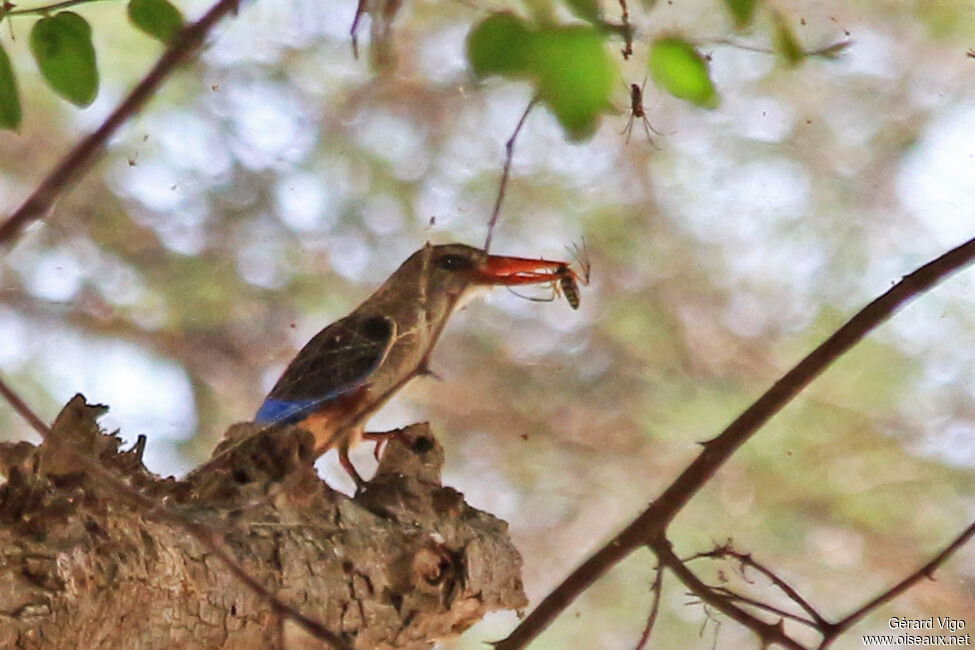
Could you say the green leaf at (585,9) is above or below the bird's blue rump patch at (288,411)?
below

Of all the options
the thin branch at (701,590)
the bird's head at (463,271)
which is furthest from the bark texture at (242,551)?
the bird's head at (463,271)

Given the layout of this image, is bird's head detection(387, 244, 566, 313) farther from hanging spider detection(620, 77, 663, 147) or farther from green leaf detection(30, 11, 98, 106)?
green leaf detection(30, 11, 98, 106)

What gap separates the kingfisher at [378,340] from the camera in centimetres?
232

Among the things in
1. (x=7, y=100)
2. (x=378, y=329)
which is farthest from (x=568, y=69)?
(x=378, y=329)

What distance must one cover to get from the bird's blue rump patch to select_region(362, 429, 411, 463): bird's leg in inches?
4.9

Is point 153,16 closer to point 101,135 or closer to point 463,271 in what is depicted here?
point 101,135

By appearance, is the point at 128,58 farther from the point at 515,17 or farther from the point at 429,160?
the point at 515,17

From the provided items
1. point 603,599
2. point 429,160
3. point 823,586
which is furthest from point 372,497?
point 823,586

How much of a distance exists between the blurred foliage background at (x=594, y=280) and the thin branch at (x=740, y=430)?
75 centimetres

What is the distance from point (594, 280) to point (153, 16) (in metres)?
1.48

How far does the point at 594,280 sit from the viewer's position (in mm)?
2545

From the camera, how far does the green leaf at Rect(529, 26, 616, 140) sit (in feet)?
1.89

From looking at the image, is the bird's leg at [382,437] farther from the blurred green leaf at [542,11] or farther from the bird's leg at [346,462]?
the blurred green leaf at [542,11]

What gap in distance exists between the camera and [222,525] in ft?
5.13
